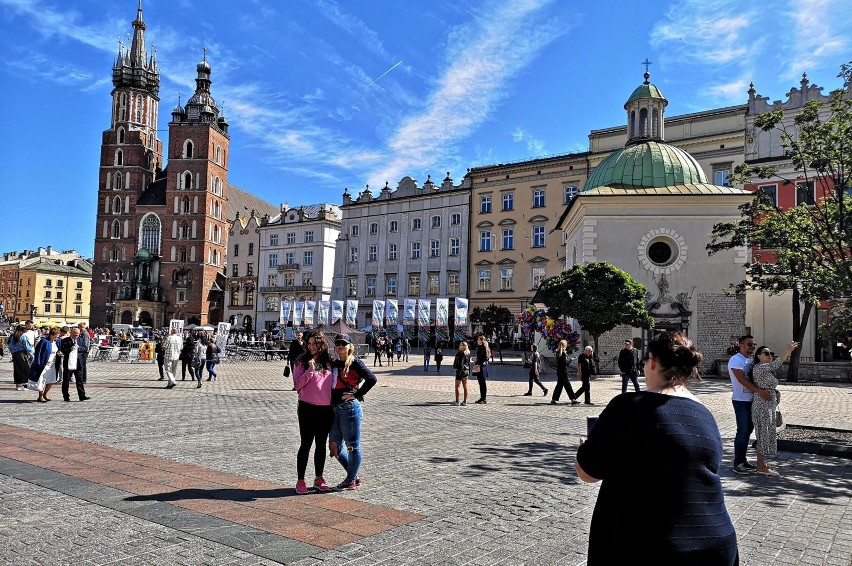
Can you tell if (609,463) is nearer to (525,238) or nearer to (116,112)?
(525,238)

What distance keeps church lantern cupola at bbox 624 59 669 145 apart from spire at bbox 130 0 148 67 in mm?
83656

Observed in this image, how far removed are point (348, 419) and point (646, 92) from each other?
3426cm

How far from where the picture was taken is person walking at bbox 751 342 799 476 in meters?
8.48

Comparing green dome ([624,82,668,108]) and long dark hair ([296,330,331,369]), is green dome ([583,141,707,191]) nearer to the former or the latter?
green dome ([624,82,668,108])

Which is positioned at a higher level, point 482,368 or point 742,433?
point 482,368

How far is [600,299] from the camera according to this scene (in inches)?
1034

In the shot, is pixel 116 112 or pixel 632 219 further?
pixel 116 112

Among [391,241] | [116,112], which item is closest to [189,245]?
[116,112]

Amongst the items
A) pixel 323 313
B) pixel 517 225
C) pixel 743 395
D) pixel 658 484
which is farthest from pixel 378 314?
pixel 658 484

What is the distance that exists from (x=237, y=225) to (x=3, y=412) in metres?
70.6

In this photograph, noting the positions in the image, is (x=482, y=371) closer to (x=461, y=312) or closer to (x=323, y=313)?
(x=461, y=312)

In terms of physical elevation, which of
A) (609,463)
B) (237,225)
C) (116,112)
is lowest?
(609,463)

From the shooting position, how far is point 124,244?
3585 inches

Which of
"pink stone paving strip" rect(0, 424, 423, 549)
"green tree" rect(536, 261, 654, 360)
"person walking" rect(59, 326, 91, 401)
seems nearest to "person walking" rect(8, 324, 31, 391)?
"person walking" rect(59, 326, 91, 401)
